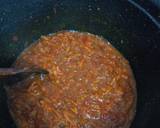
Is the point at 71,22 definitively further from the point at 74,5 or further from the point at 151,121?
the point at 151,121

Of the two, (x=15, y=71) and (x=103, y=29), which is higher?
(x=103, y=29)

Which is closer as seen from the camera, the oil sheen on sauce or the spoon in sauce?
the spoon in sauce

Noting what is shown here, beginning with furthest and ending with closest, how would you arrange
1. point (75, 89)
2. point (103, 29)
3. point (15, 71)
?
point (103, 29) < point (75, 89) < point (15, 71)

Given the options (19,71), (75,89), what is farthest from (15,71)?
(75,89)

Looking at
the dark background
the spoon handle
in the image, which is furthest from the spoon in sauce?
the dark background

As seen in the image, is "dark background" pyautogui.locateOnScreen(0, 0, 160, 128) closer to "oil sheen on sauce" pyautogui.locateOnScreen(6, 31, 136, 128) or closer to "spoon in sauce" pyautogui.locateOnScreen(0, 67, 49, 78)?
"oil sheen on sauce" pyautogui.locateOnScreen(6, 31, 136, 128)

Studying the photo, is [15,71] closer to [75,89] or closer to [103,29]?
[75,89]
